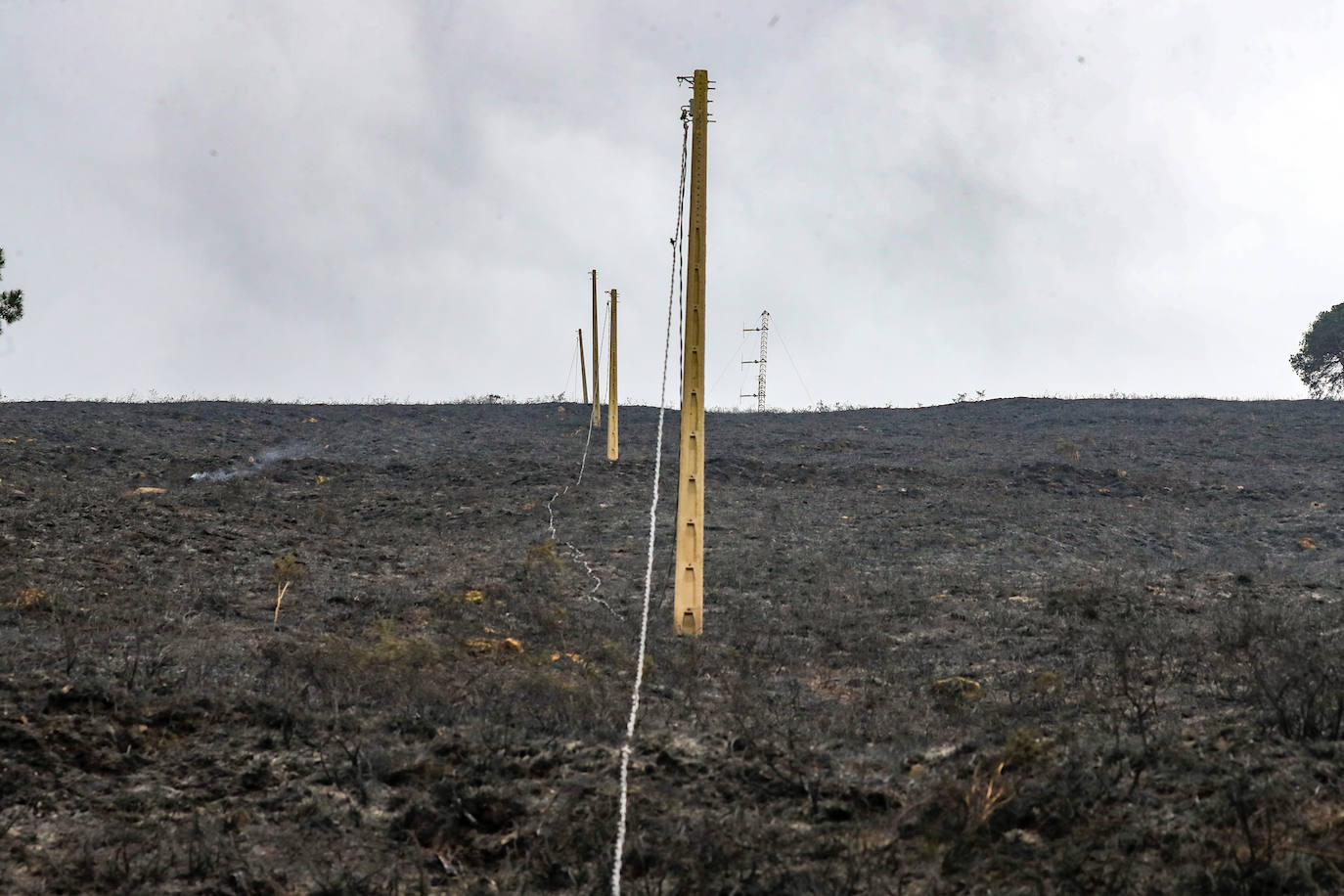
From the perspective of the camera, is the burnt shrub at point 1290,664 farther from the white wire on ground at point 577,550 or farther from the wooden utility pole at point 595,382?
the wooden utility pole at point 595,382

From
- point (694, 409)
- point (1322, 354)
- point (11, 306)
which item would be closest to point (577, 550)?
point (694, 409)

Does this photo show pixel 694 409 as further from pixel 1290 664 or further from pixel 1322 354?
pixel 1322 354

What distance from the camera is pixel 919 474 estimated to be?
85.5 ft

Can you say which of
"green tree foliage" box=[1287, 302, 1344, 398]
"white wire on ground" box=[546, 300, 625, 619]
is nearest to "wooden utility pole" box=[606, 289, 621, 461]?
"white wire on ground" box=[546, 300, 625, 619]

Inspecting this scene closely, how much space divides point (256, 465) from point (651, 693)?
18.1 meters

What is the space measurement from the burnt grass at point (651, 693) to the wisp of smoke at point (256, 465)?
1.92ft

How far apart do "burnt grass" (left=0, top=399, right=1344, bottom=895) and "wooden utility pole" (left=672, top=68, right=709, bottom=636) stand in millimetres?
737

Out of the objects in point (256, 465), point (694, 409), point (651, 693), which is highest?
point (694, 409)

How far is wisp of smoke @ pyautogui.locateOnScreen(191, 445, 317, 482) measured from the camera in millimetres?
21688

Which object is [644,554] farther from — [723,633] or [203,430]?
[203,430]

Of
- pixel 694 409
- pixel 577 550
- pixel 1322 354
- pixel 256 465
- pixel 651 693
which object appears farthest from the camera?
pixel 1322 354

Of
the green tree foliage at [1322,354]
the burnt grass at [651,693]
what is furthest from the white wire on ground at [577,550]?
the green tree foliage at [1322,354]

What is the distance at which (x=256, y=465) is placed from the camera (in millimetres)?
24109

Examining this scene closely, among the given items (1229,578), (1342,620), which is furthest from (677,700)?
(1229,578)
